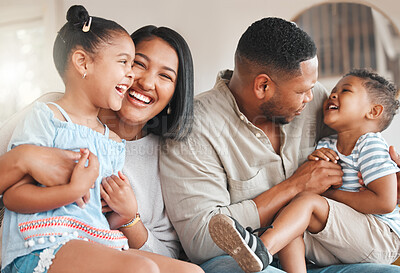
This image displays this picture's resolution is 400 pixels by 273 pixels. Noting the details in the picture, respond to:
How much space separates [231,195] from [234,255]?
344mm

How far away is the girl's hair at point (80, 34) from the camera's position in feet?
4.33

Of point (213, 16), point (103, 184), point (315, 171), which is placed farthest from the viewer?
point (213, 16)

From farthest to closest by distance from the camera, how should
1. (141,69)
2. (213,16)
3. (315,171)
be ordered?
(213,16) < (315,171) < (141,69)

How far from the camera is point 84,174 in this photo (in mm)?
1152

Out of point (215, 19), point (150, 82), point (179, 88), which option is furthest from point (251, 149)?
point (215, 19)

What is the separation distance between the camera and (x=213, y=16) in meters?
2.50

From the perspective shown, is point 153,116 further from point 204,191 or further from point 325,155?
point 325,155

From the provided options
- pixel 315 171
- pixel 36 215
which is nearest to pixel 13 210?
pixel 36 215

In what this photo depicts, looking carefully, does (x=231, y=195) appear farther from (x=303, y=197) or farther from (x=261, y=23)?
(x=261, y=23)

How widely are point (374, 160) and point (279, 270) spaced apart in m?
0.54

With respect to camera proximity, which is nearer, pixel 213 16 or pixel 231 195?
pixel 231 195

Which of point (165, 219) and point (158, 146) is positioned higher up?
point (158, 146)

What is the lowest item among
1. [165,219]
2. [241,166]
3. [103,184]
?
[165,219]

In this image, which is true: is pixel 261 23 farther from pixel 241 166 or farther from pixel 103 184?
pixel 103 184
